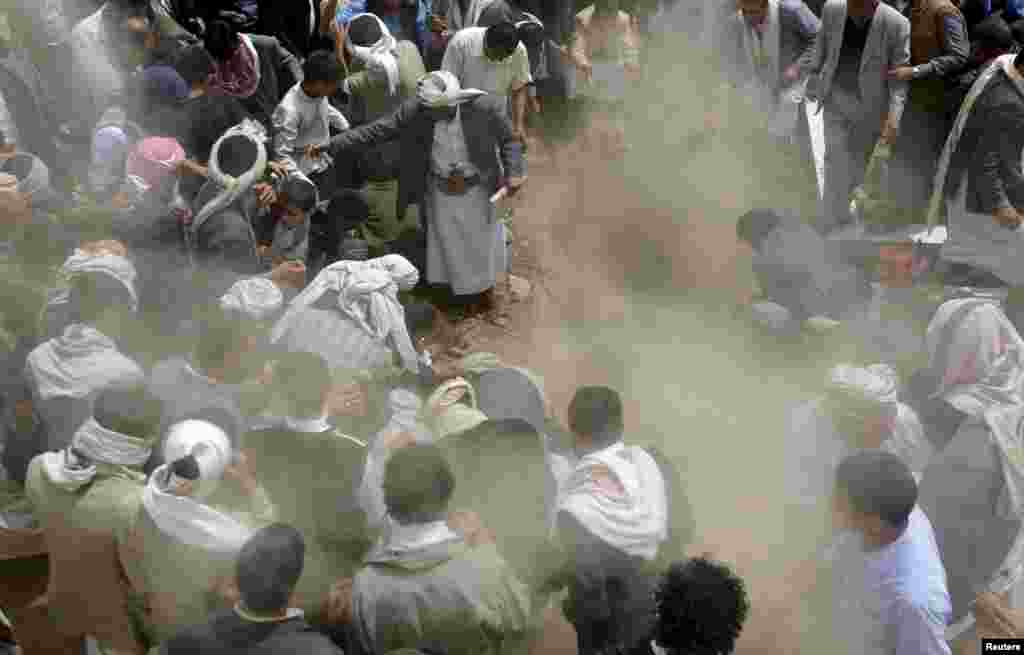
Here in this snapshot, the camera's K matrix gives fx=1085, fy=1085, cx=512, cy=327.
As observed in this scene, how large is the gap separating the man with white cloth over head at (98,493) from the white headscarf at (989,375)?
2901 mm

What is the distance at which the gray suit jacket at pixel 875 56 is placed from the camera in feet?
23.4

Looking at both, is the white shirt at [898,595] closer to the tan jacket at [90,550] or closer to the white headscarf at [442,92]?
the tan jacket at [90,550]

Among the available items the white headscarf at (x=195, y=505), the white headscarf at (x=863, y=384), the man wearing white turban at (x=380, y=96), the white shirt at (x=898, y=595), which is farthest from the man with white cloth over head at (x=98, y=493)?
the man wearing white turban at (x=380, y=96)

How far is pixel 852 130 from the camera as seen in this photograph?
24.5 ft

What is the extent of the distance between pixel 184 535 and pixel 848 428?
2.44m

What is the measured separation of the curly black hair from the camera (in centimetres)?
301

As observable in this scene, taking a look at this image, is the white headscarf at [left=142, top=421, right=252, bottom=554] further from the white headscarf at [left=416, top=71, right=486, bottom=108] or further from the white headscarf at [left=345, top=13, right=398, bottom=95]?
the white headscarf at [left=345, top=13, right=398, bottom=95]

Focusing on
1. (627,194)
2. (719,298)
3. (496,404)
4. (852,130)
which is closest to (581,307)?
(719,298)

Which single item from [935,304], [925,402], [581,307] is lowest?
[581,307]

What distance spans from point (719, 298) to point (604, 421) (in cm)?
387

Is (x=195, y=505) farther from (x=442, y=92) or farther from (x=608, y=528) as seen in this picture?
(x=442, y=92)

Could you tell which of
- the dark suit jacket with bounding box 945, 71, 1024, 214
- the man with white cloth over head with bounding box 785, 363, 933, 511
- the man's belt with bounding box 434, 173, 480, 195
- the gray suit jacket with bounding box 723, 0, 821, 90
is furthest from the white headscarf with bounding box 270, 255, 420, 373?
the gray suit jacket with bounding box 723, 0, 821, 90

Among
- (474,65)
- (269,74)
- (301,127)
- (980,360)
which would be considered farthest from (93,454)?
(474,65)

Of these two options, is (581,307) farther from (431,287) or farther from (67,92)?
(67,92)
